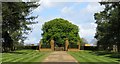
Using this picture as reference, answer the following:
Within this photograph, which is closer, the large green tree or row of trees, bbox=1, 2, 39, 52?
row of trees, bbox=1, 2, 39, 52

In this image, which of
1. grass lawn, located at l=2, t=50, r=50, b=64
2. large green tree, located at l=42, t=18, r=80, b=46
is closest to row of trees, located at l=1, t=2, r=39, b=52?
grass lawn, located at l=2, t=50, r=50, b=64

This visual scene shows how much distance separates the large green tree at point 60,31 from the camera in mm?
118250

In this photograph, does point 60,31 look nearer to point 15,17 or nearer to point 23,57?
point 15,17

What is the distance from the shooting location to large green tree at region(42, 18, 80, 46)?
118250mm

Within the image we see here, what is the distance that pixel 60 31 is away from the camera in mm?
120500

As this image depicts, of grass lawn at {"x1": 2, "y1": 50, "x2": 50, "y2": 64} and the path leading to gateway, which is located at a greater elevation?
grass lawn at {"x1": 2, "y1": 50, "x2": 50, "y2": 64}

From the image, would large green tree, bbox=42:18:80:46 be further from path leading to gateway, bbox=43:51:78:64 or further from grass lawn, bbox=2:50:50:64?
path leading to gateway, bbox=43:51:78:64

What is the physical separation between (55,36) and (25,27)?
171ft

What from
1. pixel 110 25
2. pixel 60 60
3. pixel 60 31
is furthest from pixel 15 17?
pixel 60 31

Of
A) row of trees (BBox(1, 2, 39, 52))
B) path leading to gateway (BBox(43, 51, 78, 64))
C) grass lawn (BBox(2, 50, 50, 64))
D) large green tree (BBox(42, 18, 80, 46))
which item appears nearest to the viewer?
path leading to gateway (BBox(43, 51, 78, 64))

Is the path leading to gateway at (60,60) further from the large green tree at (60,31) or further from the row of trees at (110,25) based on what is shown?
the large green tree at (60,31)

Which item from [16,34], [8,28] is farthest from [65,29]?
[8,28]

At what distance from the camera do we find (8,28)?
56875mm

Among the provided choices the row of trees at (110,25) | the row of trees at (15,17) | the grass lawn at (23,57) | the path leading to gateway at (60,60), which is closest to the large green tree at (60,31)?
the row of trees at (110,25)
